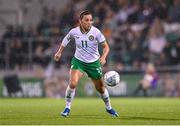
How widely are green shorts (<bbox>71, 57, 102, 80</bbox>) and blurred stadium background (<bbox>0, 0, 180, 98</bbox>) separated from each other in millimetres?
14564

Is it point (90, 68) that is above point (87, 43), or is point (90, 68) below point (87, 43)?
below

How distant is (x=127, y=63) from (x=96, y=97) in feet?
7.45

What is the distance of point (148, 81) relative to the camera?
31.5 m

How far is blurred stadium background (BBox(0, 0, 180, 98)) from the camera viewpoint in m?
31.5

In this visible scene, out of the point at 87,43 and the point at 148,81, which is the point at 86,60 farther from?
the point at 148,81

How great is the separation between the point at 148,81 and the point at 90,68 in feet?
49.6

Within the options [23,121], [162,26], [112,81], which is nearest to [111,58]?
[162,26]

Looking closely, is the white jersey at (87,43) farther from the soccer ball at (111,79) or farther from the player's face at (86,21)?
the soccer ball at (111,79)

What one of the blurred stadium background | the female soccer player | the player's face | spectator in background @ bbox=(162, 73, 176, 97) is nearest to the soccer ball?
the female soccer player

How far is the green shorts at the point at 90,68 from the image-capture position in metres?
16.7

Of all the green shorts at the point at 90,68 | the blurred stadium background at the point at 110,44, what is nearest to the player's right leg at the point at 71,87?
the green shorts at the point at 90,68

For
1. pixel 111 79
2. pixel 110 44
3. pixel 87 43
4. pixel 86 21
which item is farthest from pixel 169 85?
pixel 86 21

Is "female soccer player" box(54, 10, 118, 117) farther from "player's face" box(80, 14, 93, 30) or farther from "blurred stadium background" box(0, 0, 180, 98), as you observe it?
"blurred stadium background" box(0, 0, 180, 98)

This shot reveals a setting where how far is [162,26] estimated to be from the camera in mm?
31594
